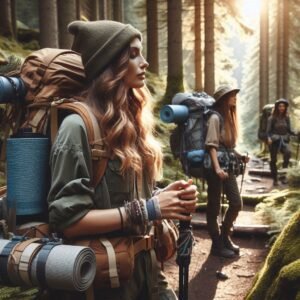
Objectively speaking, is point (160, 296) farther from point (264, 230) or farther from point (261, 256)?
point (264, 230)

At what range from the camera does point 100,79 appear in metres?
2.39

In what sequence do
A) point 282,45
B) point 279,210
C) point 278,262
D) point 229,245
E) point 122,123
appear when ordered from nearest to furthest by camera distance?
point 122,123
point 278,262
point 229,245
point 279,210
point 282,45

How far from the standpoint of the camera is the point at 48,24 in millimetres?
10688

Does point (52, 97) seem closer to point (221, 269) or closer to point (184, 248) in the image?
point (184, 248)

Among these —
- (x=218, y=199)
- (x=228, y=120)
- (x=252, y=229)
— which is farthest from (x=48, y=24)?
(x=252, y=229)

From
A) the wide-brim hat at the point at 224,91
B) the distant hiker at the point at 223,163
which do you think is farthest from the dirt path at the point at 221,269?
the wide-brim hat at the point at 224,91

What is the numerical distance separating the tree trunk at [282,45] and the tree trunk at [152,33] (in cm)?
1022

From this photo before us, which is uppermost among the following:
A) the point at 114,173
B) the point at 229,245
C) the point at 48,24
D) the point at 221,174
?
the point at 48,24

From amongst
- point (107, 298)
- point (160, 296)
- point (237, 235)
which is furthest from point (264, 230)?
point (107, 298)

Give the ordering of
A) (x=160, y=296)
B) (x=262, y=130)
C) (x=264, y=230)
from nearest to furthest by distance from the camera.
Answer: (x=160, y=296)
(x=264, y=230)
(x=262, y=130)

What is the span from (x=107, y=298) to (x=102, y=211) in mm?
549

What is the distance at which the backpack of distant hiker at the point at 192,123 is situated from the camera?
6.84 meters

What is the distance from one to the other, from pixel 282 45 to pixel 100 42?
27.9m

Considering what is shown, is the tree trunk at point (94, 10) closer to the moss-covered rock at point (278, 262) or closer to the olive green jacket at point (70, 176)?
the moss-covered rock at point (278, 262)
